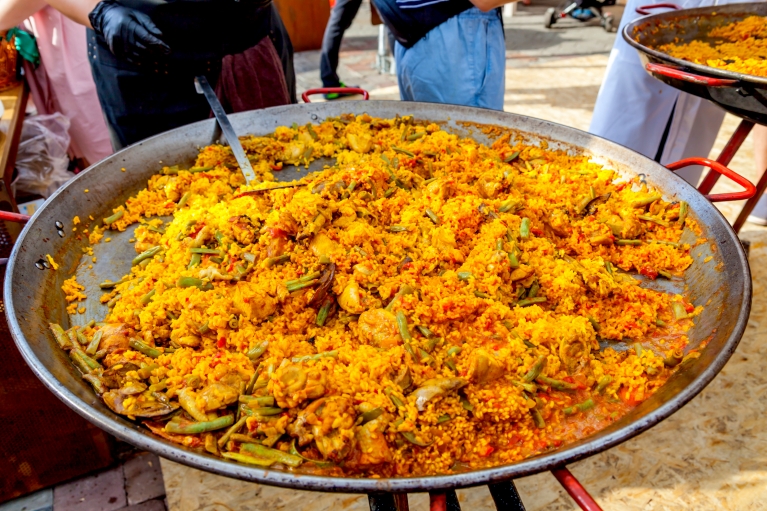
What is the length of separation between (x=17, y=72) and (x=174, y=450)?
414 centimetres

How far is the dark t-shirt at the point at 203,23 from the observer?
2484 mm

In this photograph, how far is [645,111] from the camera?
4059 millimetres

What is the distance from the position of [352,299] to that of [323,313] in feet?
0.38

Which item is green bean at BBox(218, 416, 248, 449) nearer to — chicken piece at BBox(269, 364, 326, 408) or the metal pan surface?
chicken piece at BBox(269, 364, 326, 408)

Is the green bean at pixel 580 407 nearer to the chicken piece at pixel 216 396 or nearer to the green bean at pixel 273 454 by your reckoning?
the green bean at pixel 273 454

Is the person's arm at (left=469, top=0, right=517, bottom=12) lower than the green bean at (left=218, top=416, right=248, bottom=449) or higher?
higher

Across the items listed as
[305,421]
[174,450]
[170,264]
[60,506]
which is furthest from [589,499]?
[60,506]

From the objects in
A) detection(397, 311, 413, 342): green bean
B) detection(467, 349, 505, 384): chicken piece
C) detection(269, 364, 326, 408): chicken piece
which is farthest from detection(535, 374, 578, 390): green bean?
detection(269, 364, 326, 408): chicken piece

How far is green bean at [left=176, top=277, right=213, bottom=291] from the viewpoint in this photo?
5.54ft

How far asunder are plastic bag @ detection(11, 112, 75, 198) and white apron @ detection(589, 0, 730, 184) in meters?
4.25

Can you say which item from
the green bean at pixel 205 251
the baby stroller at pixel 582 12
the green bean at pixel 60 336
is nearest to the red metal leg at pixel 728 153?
the green bean at pixel 205 251

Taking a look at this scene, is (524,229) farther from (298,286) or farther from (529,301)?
(298,286)

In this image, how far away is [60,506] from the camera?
9.06 ft

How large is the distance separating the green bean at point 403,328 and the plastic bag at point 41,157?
3104mm
